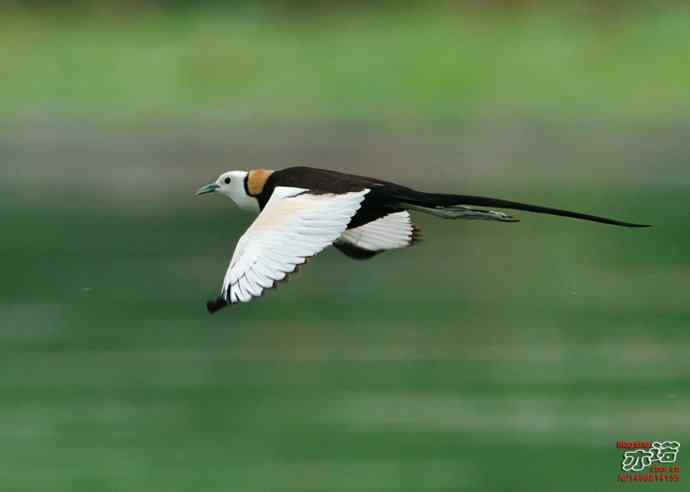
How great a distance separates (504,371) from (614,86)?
12.2m

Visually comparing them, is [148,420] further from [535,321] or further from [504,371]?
[535,321]

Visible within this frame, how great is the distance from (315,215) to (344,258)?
20.3ft

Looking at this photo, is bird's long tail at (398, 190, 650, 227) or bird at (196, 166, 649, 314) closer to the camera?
bird at (196, 166, 649, 314)

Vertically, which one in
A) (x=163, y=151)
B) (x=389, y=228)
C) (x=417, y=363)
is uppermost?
(x=389, y=228)

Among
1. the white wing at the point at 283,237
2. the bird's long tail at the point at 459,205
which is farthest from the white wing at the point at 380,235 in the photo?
the white wing at the point at 283,237

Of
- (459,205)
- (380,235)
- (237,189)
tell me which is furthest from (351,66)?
(459,205)

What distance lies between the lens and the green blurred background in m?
9.18

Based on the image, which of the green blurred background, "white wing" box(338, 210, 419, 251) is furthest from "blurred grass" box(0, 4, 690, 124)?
"white wing" box(338, 210, 419, 251)

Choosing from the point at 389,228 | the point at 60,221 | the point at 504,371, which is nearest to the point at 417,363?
the point at 504,371

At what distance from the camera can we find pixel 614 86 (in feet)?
73.4

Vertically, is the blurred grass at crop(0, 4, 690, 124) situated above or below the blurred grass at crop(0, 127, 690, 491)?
below

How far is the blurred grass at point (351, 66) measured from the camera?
21891mm

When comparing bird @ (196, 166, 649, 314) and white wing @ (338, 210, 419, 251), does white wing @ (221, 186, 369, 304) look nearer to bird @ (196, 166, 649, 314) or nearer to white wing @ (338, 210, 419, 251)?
bird @ (196, 166, 649, 314)

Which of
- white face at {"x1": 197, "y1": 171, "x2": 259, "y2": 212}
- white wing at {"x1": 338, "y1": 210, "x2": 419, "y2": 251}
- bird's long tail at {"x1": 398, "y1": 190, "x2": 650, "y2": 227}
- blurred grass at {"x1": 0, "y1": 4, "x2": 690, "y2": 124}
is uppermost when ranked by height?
bird's long tail at {"x1": 398, "y1": 190, "x2": 650, "y2": 227}
